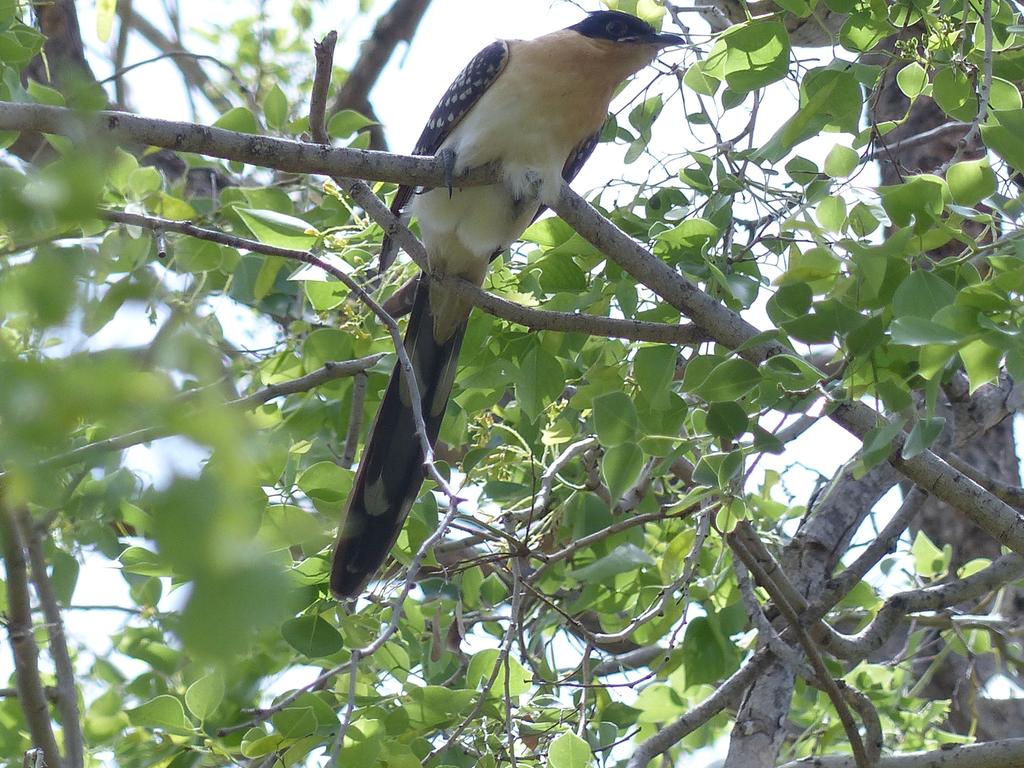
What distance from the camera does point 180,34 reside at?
5320mm

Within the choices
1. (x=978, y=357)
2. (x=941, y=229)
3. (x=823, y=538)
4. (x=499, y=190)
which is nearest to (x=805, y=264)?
(x=941, y=229)

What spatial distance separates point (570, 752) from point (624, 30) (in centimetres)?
207

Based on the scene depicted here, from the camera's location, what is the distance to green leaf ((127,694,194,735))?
2.20 m

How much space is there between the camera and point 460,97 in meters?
3.25

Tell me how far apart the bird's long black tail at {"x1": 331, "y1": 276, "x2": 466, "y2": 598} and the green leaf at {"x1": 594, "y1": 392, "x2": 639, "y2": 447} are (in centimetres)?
71

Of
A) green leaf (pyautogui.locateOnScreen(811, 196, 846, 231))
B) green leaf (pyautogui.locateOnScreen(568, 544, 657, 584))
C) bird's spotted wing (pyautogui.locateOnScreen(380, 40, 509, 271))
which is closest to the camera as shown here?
green leaf (pyautogui.locateOnScreen(811, 196, 846, 231))

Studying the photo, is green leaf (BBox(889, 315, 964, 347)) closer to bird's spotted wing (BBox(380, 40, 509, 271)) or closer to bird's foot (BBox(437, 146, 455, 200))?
bird's foot (BBox(437, 146, 455, 200))

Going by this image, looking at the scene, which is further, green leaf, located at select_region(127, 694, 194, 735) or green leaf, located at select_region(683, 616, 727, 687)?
green leaf, located at select_region(683, 616, 727, 687)

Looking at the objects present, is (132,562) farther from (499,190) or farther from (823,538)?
(823,538)

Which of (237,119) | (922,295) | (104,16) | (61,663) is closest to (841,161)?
(922,295)

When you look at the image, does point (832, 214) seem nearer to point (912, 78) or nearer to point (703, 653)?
point (912, 78)

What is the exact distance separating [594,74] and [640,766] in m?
1.91

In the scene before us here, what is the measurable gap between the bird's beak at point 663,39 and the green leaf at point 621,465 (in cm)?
148

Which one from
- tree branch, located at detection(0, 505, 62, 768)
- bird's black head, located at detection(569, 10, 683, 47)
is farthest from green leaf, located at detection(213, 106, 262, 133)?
tree branch, located at detection(0, 505, 62, 768)
